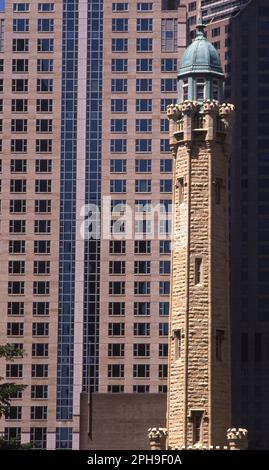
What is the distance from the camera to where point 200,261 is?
98688 millimetres

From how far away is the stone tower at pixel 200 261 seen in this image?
9600cm

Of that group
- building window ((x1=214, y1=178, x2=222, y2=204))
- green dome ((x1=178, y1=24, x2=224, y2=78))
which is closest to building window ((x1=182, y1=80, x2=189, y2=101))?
green dome ((x1=178, y1=24, x2=224, y2=78))

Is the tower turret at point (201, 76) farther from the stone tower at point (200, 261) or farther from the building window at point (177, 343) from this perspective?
the building window at point (177, 343)

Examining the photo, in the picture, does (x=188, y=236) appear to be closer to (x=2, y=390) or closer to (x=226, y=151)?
(x=226, y=151)

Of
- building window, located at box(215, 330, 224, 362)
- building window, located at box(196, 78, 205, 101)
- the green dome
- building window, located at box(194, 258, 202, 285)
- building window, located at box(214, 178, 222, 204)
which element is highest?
the green dome

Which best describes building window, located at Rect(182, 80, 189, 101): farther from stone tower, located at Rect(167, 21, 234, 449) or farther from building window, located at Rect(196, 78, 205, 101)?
building window, located at Rect(196, 78, 205, 101)

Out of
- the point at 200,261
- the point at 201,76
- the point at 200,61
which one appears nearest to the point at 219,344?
the point at 200,261

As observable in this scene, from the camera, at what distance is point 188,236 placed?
98875 mm

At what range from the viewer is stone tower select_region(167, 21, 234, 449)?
315 feet

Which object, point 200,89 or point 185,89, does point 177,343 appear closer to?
point 200,89

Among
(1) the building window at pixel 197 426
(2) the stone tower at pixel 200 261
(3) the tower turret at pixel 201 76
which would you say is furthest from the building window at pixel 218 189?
(1) the building window at pixel 197 426

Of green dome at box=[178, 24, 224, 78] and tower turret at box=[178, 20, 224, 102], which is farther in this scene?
green dome at box=[178, 24, 224, 78]
